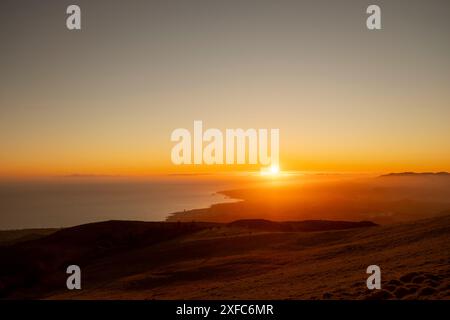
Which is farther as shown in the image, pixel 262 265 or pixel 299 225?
pixel 299 225

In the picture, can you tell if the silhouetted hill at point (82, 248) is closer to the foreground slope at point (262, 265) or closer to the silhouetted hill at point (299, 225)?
the silhouetted hill at point (299, 225)

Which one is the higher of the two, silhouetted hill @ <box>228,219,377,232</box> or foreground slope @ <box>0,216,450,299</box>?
foreground slope @ <box>0,216,450,299</box>

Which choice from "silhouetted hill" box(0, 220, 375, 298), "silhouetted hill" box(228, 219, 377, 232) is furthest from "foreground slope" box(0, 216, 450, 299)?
"silhouetted hill" box(228, 219, 377, 232)

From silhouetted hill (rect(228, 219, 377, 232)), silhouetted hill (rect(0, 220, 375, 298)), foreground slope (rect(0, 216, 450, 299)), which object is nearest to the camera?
foreground slope (rect(0, 216, 450, 299))

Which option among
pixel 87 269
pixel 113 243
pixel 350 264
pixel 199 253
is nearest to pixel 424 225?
pixel 350 264

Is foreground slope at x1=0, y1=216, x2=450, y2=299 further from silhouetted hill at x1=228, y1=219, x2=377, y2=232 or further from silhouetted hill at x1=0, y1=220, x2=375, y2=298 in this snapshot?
silhouetted hill at x1=228, y1=219, x2=377, y2=232

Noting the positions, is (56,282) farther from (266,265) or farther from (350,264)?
(350,264)

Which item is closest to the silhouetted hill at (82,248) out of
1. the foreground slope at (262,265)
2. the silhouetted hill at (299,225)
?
the silhouetted hill at (299,225)

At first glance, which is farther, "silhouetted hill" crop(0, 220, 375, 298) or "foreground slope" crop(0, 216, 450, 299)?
"silhouetted hill" crop(0, 220, 375, 298)

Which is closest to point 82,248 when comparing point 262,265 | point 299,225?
point 262,265

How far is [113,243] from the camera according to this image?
30.2 m

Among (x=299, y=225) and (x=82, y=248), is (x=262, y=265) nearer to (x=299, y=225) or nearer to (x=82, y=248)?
(x=82, y=248)
